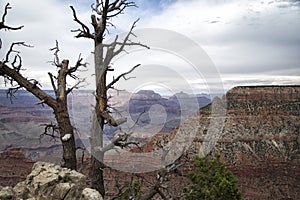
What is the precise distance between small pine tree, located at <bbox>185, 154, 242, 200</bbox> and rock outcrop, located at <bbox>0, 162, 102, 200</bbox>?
24.9ft

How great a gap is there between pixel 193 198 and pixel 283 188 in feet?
111

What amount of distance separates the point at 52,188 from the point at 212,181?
9.13 metres

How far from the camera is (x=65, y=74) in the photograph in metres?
8.27

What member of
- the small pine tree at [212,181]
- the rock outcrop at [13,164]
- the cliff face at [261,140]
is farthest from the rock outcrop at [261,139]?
the small pine tree at [212,181]

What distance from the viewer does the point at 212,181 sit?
13906mm

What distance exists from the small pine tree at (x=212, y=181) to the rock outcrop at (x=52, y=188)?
760 cm

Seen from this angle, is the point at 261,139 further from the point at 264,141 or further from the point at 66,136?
the point at 66,136

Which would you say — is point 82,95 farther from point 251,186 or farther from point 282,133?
point 282,133

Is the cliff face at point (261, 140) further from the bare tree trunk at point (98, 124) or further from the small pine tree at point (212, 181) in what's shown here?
the bare tree trunk at point (98, 124)

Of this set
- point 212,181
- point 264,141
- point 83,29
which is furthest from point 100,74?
point 264,141

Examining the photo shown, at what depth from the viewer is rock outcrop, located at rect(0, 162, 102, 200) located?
563 cm

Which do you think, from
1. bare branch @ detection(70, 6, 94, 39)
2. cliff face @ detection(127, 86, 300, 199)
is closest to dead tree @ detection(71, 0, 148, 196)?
bare branch @ detection(70, 6, 94, 39)

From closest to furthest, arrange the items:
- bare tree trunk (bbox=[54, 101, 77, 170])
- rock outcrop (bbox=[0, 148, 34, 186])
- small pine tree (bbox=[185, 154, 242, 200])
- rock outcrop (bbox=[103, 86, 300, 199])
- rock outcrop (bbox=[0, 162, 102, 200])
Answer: rock outcrop (bbox=[0, 162, 102, 200]) < bare tree trunk (bbox=[54, 101, 77, 170]) < small pine tree (bbox=[185, 154, 242, 200]) < rock outcrop (bbox=[103, 86, 300, 199]) < rock outcrop (bbox=[0, 148, 34, 186])

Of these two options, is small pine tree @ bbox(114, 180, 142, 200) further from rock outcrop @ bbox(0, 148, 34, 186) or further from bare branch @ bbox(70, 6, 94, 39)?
rock outcrop @ bbox(0, 148, 34, 186)
